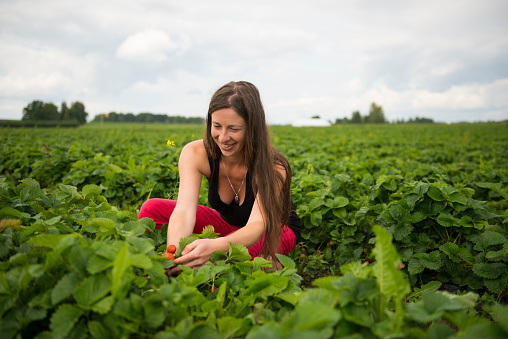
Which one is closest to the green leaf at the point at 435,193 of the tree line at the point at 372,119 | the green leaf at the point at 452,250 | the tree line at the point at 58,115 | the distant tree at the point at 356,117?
the green leaf at the point at 452,250

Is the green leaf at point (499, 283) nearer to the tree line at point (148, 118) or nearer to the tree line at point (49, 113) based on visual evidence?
the tree line at point (49, 113)

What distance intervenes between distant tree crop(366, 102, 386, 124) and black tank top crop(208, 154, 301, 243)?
72627 mm

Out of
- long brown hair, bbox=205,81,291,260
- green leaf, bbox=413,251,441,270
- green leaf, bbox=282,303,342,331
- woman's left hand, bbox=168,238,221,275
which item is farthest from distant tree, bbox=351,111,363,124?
green leaf, bbox=282,303,342,331

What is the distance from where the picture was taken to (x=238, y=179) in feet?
8.39

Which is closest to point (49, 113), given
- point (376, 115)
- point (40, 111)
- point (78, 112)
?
point (40, 111)

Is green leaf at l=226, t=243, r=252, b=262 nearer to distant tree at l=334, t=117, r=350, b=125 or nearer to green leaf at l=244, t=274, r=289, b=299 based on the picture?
green leaf at l=244, t=274, r=289, b=299

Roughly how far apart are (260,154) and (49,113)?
50589 mm

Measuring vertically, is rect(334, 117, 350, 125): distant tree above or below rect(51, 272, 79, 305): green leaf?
above

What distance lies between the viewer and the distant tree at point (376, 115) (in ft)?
237

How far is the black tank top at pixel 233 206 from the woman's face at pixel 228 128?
329 mm

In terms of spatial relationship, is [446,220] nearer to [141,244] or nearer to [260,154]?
[260,154]

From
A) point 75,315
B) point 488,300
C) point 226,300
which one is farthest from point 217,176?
point 488,300

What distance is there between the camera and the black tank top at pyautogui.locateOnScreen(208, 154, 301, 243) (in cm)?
247

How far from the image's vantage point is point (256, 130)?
2.18 meters
